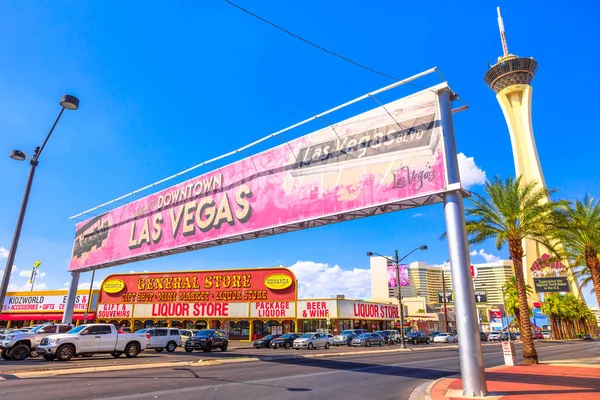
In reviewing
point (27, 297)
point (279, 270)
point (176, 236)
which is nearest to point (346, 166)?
point (176, 236)

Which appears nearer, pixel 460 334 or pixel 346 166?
pixel 460 334

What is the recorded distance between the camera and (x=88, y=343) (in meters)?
21.8

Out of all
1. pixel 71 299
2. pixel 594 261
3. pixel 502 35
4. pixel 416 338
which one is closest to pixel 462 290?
pixel 594 261

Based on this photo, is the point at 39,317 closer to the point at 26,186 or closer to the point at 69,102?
the point at 26,186

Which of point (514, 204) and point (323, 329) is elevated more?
point (514, 204)

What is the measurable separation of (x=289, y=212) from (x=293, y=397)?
881 cm

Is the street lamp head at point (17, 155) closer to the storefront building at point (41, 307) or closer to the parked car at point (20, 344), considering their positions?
the parked car at point (20, 344)

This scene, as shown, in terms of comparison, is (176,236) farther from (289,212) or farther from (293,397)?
(293,397)

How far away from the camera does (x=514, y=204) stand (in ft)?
74.7

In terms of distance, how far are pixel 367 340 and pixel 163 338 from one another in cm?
2298

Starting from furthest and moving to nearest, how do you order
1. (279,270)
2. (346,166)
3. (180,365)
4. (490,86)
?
(490,86)
(279,270)
(180,365)
(346,166)

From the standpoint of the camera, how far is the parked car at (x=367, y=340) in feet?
144

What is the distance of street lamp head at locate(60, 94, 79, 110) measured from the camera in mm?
14156

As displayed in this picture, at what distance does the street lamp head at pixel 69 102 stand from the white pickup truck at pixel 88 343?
43.3 ft
